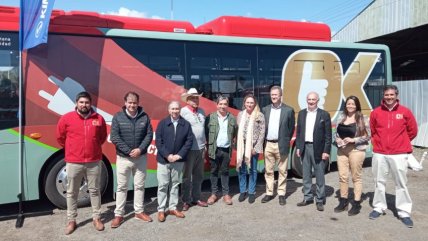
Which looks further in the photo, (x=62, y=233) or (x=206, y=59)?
(x=206, y=59)

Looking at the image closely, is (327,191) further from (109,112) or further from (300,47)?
(109,112)

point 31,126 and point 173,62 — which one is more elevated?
point 173,62

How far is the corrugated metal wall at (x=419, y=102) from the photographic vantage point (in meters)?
12.8

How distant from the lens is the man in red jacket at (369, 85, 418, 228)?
217 inches

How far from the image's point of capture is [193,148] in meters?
5.94

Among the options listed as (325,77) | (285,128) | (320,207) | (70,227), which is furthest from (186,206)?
(325,77)

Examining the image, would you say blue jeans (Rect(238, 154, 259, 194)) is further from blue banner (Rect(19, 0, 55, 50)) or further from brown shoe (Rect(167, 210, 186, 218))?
blue banner (Rect(19, 0, 55, 50))

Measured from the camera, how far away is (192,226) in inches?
213

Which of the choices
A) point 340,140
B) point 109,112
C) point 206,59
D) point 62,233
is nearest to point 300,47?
point 206,59

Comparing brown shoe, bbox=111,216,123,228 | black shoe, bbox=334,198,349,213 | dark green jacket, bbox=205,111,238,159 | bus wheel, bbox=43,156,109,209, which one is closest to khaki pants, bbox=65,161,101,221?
A: brown shoe, bbox=111,216,123,228

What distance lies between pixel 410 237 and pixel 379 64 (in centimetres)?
514

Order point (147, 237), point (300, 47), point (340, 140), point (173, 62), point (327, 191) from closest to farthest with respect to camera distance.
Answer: point (147, 237) < point (340, 140) < point (173, 62) < point (327, 191) < point (300, 47)

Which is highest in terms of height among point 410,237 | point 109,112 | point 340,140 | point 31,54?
point 31,54

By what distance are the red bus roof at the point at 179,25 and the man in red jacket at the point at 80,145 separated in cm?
160
